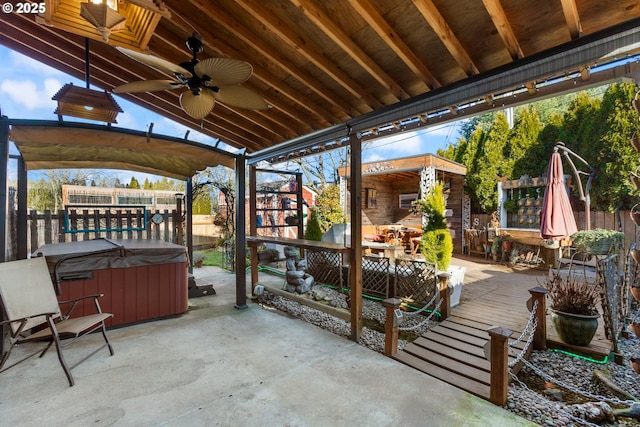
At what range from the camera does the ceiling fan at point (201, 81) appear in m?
2.23

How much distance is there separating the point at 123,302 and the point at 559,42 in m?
5.13

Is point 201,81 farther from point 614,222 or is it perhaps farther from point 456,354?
point 614,222

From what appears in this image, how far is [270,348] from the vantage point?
3.21 m

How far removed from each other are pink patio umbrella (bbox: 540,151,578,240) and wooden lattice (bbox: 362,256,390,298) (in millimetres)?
2921

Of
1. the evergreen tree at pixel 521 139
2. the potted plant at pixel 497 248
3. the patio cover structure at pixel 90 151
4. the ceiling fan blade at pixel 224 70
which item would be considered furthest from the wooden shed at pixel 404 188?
the ceiling fan blade at pixel 224 70

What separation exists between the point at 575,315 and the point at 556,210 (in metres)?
A: 2.44

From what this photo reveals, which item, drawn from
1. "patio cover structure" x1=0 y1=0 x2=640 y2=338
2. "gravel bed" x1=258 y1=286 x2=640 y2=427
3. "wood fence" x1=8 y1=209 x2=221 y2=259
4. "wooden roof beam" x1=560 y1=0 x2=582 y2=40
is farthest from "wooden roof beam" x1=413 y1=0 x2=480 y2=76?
"wood fence" x1=8 y1=209 x2=221 y2=259

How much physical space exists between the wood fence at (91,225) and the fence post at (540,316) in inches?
239

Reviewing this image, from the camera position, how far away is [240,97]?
108 inches

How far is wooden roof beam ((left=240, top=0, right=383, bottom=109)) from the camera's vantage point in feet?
7.42

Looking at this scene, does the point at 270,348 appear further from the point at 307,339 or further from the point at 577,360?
the point at 577,360

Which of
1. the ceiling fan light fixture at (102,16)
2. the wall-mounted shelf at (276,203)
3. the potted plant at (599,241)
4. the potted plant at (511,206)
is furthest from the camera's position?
the potted plant at (511,206)

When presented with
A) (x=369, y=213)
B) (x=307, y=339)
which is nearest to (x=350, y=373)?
(x=307, y=339)

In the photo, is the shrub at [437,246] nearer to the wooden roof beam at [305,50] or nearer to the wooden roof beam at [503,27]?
the wooden roof beam at [305,50]
